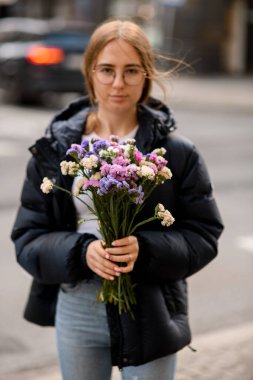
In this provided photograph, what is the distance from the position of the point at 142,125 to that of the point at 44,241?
1.64ft

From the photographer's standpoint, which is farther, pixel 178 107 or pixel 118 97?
pixel 178 107

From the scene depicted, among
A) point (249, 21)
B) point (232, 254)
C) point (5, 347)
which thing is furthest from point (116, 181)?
point (249, 21)

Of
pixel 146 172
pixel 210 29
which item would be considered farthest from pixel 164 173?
pixel 210 29

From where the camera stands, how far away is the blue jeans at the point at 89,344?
2.66 meters

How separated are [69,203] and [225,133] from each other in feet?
40.3

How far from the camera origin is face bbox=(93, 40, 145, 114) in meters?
2.71

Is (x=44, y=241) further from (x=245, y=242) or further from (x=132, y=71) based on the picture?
(x=245, y=242)

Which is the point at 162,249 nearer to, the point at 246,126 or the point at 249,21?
the point at 246,126

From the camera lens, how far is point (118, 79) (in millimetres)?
2707

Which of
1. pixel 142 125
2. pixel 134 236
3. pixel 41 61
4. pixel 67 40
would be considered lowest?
pixel 41 61

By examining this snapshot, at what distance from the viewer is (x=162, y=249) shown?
265cm

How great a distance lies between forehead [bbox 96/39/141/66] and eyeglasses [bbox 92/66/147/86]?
0.03 metres

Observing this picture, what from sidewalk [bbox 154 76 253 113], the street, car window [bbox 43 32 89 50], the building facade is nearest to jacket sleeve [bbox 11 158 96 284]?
the street

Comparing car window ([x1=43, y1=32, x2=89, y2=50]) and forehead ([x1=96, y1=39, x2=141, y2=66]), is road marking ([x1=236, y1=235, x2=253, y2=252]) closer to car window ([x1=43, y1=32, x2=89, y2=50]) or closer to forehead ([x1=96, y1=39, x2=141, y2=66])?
forehead ([x1=96, y1=39, x2=141, y2=66])
